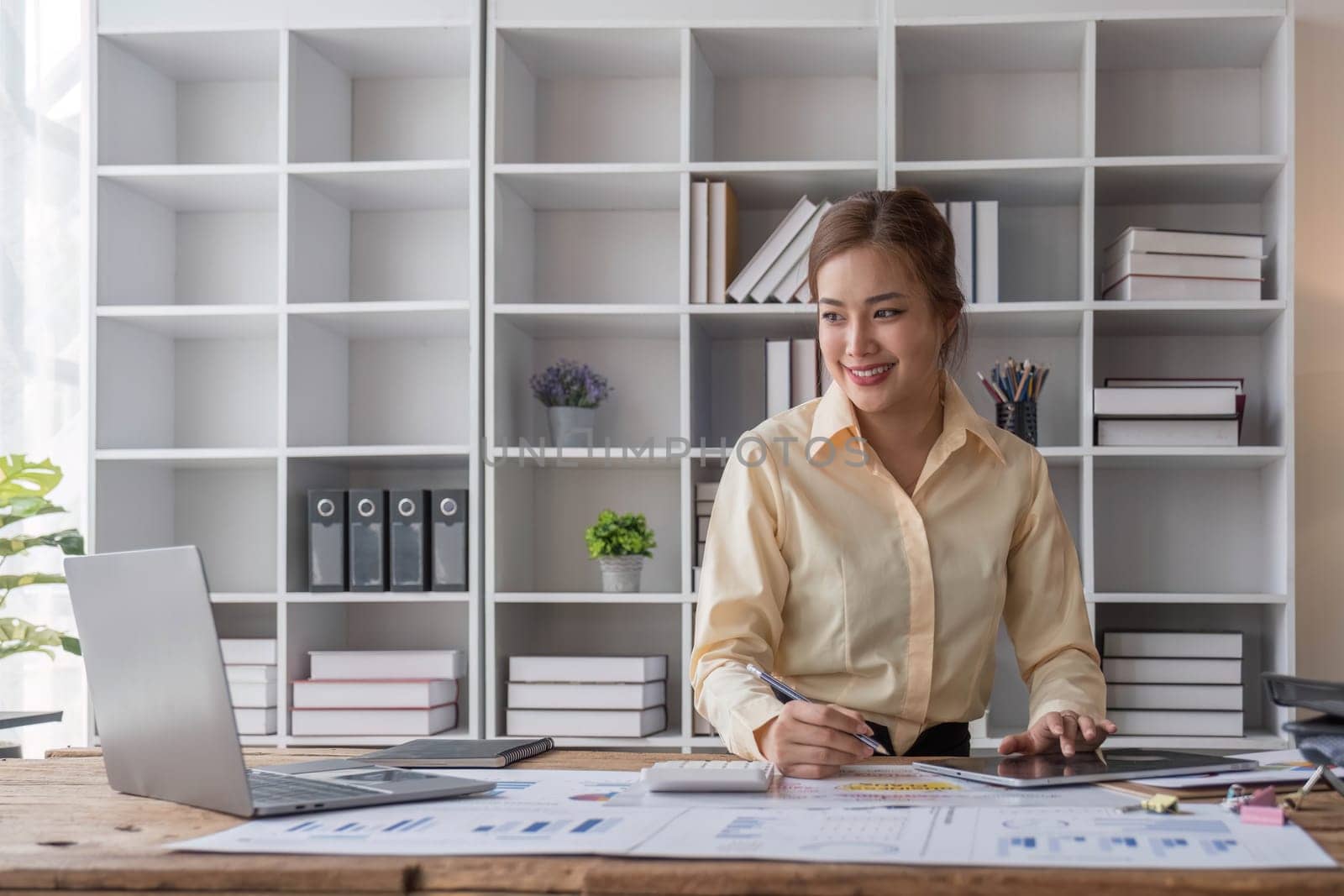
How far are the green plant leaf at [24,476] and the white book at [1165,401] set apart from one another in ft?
7.68

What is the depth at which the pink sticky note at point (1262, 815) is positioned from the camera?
3.33ft

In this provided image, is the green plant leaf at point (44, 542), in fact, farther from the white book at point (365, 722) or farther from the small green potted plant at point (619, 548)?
the small green potted plant at point (619, 548)

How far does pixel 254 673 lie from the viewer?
2969 mm

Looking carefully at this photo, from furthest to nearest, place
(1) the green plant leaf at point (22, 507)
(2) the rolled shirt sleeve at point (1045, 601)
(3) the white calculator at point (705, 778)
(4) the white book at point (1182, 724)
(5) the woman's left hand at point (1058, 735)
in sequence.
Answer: (4) the white book at point (1182, 724)
(1) the green plant leaf at point (22, 507)
(2) the rolled shirt sleeve at point (1045, 601)
(5) the woman's left hand at point (1058, 735)
(3) the white calculator at point (705, 778)

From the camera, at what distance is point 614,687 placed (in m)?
2.92

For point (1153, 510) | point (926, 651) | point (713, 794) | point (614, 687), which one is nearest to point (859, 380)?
point (926, 651)

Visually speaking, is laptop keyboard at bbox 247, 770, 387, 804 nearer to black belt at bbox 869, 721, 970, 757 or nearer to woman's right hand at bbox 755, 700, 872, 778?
woman's right hand at bbox 755, 700, 872, 778

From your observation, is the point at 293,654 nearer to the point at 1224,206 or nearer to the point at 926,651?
the point at 926,651

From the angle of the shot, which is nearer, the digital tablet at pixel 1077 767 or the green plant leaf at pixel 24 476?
the digital tablet at pixel 1077 767

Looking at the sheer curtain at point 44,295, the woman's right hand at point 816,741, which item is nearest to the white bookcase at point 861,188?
the sheer curtain at point 44,295

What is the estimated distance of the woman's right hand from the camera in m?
1.27

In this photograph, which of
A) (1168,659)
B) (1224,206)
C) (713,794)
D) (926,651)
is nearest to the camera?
(713,794)

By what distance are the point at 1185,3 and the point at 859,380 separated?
181 cm

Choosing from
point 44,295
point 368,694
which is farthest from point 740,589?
point 44,295
